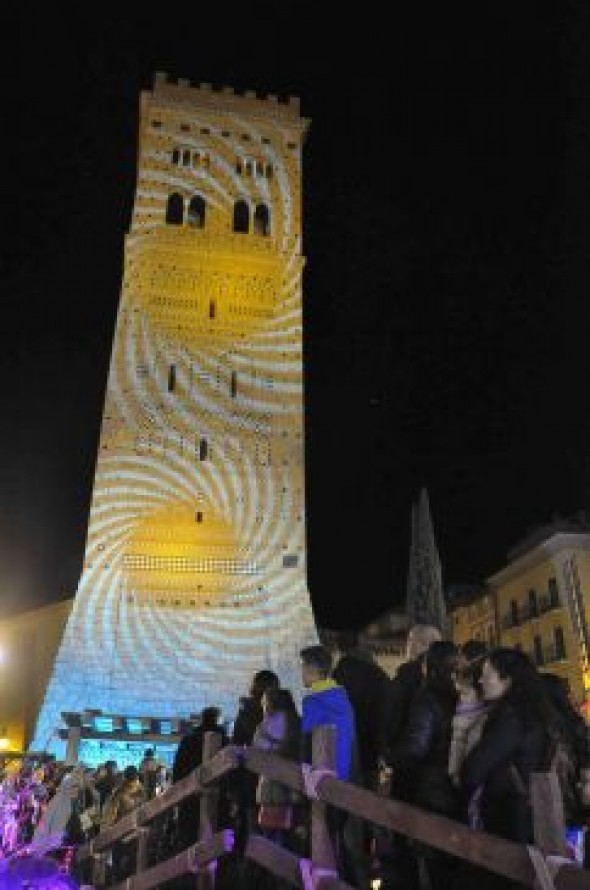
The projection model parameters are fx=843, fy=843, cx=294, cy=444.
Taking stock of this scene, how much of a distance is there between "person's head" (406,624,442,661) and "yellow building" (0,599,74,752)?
28.5m

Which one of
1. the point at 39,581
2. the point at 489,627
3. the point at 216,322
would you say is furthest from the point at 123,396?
the point at 489,627

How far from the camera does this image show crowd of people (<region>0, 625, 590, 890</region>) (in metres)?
3.86

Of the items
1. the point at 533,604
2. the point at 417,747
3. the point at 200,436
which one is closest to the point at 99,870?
the point at 417,747

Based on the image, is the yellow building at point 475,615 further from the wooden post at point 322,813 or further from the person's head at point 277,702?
the wooden post at point 322,813

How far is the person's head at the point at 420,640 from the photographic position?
5.28m

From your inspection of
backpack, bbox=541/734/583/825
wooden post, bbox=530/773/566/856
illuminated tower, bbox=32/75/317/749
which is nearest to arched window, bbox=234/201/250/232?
illuminated tower, bbox=32/75/317/749

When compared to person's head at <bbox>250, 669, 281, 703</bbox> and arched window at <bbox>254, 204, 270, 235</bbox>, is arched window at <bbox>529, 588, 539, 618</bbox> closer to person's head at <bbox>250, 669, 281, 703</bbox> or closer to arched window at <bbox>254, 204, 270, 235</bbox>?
arched window at <bbox>254, 204, 270, 235</bbox>

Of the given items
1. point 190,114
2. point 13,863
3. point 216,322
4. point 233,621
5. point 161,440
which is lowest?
point 13,863

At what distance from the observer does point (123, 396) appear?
23375 millimetres

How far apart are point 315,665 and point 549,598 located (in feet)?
93.6

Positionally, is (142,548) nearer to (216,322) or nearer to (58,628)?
(216,322)

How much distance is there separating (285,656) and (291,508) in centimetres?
417

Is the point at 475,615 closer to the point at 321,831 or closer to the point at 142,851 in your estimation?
the point at 142,851

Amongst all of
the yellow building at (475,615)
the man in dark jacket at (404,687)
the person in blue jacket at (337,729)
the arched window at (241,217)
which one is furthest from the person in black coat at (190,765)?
the yellow building at (475,615)
